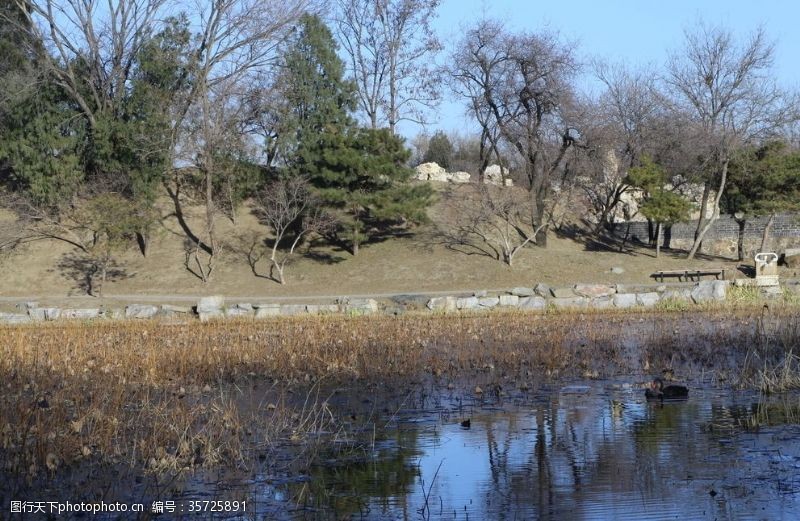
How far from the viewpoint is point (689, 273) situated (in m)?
34.9

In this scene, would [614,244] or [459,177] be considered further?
[459,177]

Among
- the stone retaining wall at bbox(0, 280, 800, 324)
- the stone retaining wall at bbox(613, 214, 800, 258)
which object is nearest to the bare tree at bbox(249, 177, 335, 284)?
the stone retaining wall at bbox(0, 280, 800, 324)

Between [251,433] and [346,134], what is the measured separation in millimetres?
33603

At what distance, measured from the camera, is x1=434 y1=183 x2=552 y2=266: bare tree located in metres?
40.5

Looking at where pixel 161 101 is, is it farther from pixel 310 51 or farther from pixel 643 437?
pixel 643 437

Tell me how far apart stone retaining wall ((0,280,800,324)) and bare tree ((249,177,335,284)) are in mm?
10339

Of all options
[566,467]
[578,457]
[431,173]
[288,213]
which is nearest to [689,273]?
[288,213]

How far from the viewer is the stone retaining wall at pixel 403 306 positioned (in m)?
26.0

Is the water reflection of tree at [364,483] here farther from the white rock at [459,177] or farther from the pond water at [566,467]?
the white rock at [459,177]

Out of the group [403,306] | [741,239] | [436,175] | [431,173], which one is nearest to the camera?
[403,306]

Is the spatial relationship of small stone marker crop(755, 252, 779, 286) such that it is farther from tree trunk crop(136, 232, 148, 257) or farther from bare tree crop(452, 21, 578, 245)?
tree trunk crop(136, 232, 148, 257)

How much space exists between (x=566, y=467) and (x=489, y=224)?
114 feet

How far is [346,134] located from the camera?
41094 millimetres

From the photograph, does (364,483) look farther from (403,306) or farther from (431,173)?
(431,173)
